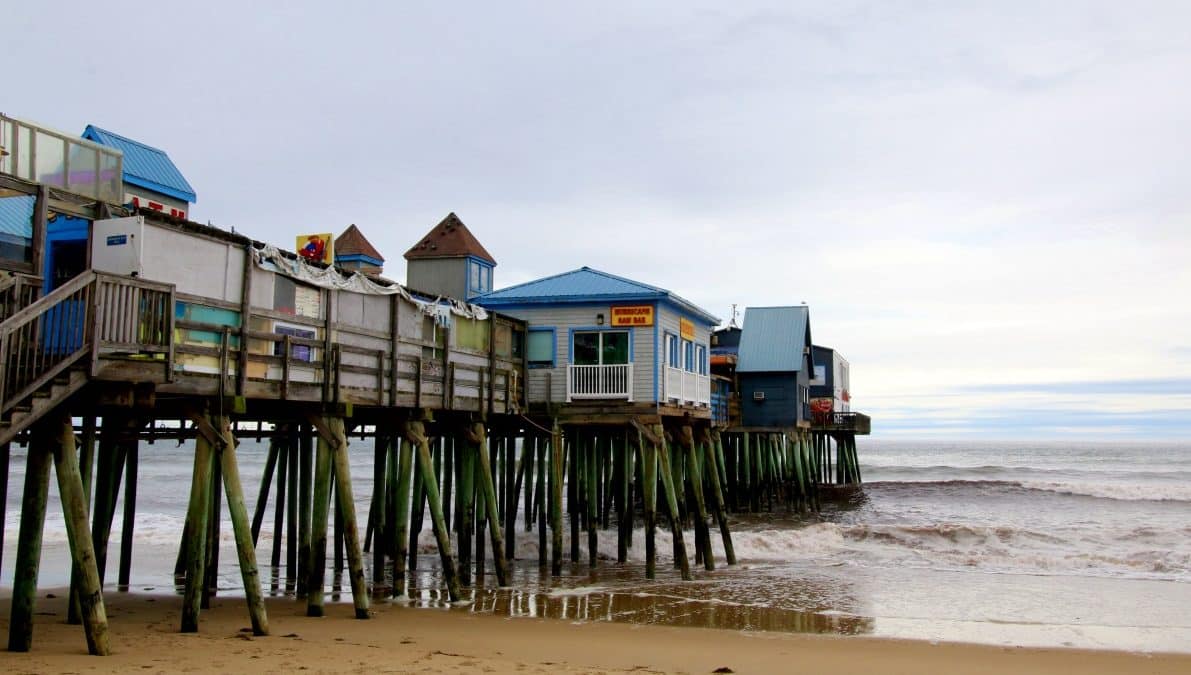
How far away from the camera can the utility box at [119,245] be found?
11.8 m

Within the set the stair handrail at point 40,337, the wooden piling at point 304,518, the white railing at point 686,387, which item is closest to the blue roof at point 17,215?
the stair handrail at point 40,337

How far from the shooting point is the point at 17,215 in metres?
11.5

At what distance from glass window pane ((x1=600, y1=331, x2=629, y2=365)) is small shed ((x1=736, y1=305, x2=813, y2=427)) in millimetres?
18254

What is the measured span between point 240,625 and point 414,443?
13.9ft

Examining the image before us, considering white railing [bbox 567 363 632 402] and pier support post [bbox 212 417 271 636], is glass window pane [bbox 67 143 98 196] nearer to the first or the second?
pier support post [bbox 212 417 271 636]

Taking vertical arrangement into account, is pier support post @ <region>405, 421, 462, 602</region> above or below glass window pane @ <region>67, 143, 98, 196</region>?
below

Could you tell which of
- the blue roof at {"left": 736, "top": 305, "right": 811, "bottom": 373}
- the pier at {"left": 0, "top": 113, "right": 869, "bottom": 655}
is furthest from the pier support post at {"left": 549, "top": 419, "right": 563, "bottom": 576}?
the blue roof at {"left": 736, "top": 305, "right": 811, "bottom": 373}

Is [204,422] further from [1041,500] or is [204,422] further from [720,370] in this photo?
[1041,500]

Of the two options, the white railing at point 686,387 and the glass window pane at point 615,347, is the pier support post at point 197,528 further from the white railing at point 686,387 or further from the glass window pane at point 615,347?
the white railing at point 686,387

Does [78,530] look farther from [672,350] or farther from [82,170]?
[672,350]

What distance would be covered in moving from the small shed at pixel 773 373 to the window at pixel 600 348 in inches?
719

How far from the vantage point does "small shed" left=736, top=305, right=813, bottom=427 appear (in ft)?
126

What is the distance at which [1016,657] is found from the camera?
45.3 feet

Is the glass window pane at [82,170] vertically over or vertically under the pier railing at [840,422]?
over
